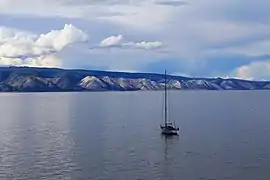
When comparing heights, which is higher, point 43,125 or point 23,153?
point 43,125

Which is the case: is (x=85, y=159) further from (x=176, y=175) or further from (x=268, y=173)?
(x=268, y=173)

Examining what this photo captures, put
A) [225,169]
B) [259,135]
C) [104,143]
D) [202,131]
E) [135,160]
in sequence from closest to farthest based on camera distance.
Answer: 1. [225,169]
2. [135,160]
3. [104,143]
4. [259,135]
5. [202,131]

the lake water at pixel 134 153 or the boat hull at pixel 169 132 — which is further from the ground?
the boat hull at pixel 169 132

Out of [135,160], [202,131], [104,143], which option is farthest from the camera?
[202,131]

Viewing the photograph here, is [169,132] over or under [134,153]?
over

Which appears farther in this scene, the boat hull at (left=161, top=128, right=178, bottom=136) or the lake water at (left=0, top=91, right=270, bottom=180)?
the boat hull at (left=161, top=128, right=178, bottom=136)

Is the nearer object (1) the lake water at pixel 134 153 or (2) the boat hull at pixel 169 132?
(1) the lake water at pixel 134 153

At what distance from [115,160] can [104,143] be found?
17.0 metres

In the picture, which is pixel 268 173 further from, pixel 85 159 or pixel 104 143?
pixel 104 143

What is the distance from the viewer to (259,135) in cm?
9038

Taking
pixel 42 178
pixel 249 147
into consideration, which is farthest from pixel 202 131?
pixel 42 178

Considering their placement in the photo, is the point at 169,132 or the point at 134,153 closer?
the point at 134,153

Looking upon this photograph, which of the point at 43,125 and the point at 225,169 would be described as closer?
the point at 225,169

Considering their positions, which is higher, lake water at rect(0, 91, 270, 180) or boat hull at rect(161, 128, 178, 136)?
boat hull at rect(161, 128, 178, 136)
